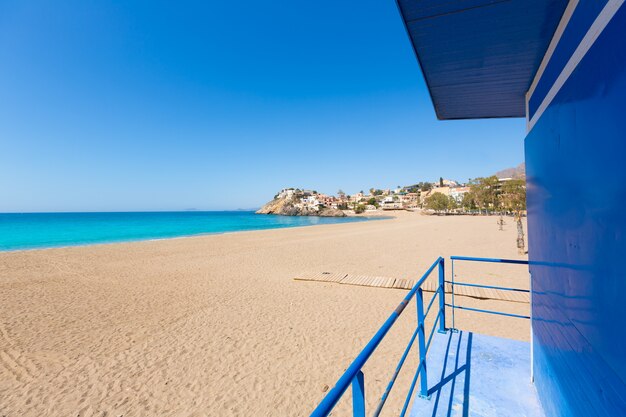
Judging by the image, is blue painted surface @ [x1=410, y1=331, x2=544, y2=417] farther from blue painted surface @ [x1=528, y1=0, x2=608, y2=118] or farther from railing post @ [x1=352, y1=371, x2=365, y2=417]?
blue painted surface @ [x1=528, y1=0, x2=608, y2=118]

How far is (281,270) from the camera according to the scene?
44.9 feet

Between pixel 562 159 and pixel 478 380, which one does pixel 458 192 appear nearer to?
pixel 478 380

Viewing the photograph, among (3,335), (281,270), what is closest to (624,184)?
(3,335)

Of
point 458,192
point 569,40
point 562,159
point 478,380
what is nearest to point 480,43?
point 569,40

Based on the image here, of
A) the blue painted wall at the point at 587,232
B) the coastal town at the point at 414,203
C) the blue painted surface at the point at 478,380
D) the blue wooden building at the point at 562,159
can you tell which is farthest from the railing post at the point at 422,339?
the coastal town at the point at 414,203

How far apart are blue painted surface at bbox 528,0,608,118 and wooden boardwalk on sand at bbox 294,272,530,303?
7.60m

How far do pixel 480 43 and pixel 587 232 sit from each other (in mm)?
1927

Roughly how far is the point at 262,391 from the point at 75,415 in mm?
2747

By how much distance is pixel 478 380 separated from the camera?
341 centimetres

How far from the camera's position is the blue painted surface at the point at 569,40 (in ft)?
4.71

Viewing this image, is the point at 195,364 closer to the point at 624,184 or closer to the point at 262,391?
the point at 262,391

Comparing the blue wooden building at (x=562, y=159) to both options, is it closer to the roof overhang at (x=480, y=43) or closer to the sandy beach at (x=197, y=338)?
the roof overhang at (x=480, y=43)

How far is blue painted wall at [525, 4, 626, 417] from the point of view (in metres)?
1.12

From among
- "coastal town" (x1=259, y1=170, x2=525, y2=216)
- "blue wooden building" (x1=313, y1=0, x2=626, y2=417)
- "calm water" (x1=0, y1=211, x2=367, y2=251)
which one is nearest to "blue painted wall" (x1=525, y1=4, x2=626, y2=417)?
"blue wooden building" (x1=313, y1=0, x2=626, y2=417)
